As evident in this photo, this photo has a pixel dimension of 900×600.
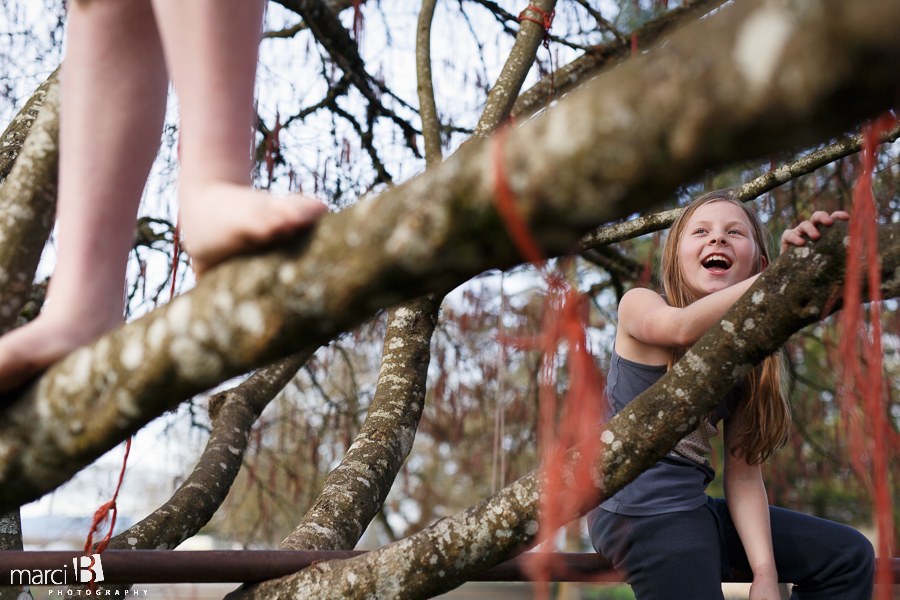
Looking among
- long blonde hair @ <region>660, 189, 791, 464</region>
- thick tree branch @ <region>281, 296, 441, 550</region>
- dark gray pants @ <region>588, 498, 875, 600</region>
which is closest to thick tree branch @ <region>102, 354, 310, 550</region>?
thick tree branch @ <region>281, 296, 441, 550</region>

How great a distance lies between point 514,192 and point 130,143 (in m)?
0.60

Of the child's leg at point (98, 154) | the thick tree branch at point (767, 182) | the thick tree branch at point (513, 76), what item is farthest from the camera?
the thick tree branch at point (513, 76)

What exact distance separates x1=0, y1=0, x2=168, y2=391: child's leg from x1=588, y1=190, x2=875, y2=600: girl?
0.93m

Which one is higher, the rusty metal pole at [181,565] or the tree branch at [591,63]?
the tree branch at [591,63]

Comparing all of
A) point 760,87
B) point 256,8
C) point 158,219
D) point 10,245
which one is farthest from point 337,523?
point 158,219

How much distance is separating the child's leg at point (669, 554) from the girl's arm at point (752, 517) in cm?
8

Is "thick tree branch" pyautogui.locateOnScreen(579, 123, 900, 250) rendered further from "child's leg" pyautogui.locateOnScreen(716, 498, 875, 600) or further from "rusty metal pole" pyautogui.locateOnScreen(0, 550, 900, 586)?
"rusty metal pole" pyautogui.locateOnScreen(0, 550, 900, 586)

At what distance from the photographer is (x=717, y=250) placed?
154cm

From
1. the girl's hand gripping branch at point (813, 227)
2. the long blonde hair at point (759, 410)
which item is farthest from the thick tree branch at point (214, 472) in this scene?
the girl's hand gripping branch at point (813, 227)

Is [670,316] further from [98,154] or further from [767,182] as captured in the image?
[98,154]

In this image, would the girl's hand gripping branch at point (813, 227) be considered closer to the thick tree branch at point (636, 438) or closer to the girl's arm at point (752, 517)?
the thick tree branch at point (636, 438)

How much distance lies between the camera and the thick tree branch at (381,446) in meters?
1.52

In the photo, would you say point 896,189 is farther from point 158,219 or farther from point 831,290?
point 158,219

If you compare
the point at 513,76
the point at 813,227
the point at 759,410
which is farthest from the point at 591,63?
the point at 813,227
